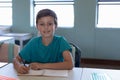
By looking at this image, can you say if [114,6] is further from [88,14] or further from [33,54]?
[33,54]

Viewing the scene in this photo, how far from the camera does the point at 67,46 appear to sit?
1652 millimetres

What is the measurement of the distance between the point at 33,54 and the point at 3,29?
10.1 ft

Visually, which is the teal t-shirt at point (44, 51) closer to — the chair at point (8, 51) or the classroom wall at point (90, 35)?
the chair at point (8, 51)

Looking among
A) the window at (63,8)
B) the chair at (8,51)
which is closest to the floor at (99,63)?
the window at (63,8)

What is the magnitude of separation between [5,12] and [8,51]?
3.27 meters

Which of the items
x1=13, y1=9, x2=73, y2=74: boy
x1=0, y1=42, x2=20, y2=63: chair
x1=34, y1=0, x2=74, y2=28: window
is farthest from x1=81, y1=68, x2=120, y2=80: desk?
x1=34, y1=0, x2=74, y2=28: window

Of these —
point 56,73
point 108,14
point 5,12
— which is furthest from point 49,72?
point 5,12

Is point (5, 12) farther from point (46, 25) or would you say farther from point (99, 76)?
point (99, 76)

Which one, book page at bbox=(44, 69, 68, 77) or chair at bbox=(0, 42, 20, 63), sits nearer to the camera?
book page at bbox=(44, 69, 68, 77)

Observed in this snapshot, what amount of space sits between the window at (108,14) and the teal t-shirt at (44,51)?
2.82 metres

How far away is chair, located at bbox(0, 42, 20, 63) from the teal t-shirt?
156 millimetres

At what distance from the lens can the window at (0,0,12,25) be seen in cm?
487

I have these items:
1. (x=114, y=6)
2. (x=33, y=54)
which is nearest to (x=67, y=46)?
(x=33, y=54)

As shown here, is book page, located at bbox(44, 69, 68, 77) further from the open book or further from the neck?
the neck
